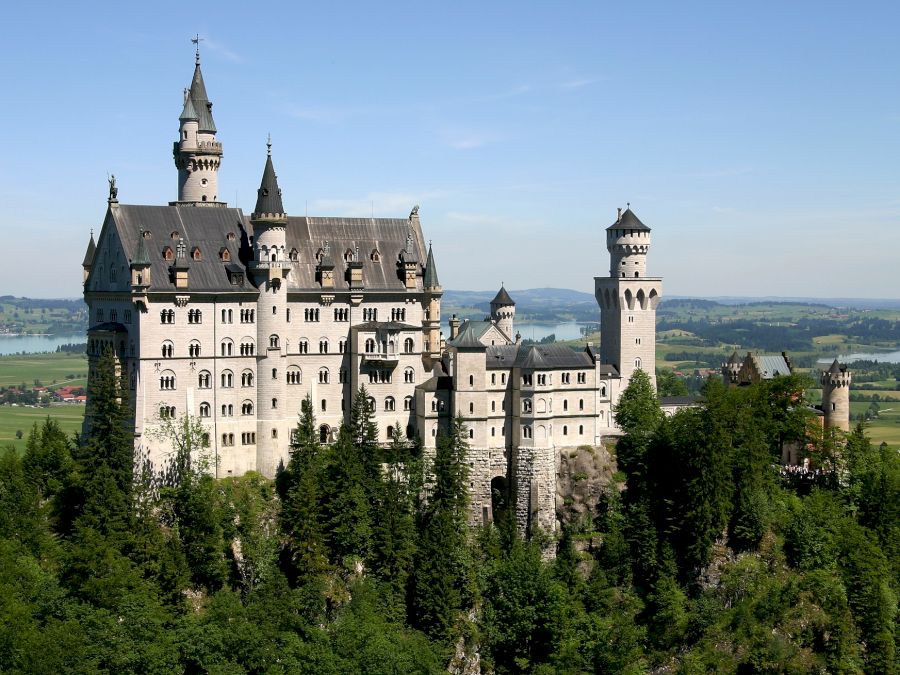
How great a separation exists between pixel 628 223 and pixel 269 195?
3251 centimetres

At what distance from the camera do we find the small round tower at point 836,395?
113 m

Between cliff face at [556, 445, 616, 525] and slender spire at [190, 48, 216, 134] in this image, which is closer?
cliff face at [556, 445, 616, 525]

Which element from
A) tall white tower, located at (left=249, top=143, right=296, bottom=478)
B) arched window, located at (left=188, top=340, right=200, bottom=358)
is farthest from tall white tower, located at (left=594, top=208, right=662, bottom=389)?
arched window, located at (left=188, top=340, right=200, bottom=358)

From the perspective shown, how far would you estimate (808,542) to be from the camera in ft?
320

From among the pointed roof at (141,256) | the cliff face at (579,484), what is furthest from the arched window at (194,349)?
the cliff face at (579,484)

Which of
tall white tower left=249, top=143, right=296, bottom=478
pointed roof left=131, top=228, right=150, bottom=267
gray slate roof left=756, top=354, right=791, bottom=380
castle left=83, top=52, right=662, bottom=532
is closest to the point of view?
pointed roof left=131, top=228, right=150, bottom=267

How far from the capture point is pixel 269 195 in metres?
99.1

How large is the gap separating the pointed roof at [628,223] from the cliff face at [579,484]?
2099cm

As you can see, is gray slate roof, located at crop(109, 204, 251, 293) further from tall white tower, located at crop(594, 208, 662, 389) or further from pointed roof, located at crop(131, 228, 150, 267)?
tall white tower, located at crop(594, 208, 662, 389)

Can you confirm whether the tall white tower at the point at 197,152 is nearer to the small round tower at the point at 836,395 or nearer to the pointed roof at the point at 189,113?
the pointed roof at the point at 189,113

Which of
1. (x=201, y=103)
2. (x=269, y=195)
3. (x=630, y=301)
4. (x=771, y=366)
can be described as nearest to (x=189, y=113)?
(x=201, y=103)

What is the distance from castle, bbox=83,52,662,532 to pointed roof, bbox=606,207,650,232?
15.4 ft

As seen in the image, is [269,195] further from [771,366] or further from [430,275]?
[771,366]

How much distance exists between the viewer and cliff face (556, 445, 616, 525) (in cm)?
10225
